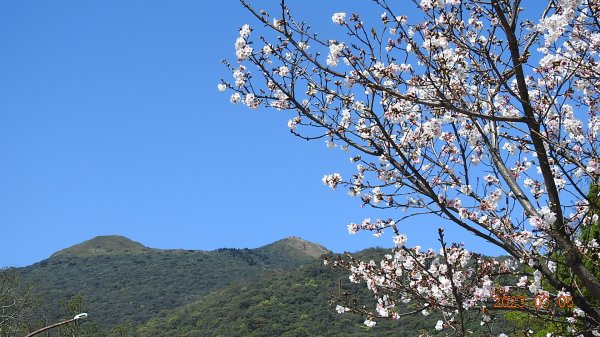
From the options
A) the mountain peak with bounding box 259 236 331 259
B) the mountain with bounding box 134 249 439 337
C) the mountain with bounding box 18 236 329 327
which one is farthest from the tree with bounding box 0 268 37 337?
the mountain peak with bounding box 259 236 331 259

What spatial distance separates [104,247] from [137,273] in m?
34.4

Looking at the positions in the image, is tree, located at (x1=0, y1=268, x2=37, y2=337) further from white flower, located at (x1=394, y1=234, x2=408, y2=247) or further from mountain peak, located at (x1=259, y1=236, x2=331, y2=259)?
mountain peak, located at (x1=259, y1=236, x2=331, y2=259)

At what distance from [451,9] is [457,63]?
Result: 693 mm

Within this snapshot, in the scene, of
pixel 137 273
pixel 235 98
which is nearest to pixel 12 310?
pixel 235 98

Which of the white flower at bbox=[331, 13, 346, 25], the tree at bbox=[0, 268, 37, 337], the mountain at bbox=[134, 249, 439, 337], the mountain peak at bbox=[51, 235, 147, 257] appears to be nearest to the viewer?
the white flower at bbox=[331, 13, 346, 25]

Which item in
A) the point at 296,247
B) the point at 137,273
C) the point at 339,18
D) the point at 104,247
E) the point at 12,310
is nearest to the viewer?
the point at 339,18

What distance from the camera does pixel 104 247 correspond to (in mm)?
138250

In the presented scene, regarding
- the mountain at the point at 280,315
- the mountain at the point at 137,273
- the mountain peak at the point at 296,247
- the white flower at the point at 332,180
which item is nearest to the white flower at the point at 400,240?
the white flower at the point at 332,180

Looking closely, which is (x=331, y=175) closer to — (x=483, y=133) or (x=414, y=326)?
(x=483, y=133)

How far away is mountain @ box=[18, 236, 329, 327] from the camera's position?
8525 centimetres

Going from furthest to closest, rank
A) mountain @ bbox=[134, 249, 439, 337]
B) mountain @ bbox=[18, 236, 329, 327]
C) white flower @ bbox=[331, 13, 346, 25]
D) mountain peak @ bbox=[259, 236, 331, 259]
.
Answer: mountain peak @ bbox=[259, 236, 331, 259], mountain @ bbox=[18, 236, 329, 327], mountain @ bbox=[134, 249, 439, 337], white flower @ bbox=[331, 13, 346, 25]

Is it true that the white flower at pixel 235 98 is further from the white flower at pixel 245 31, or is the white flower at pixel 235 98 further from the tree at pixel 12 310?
the tree at pixel 12 310

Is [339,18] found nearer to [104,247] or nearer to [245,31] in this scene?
[245,31]

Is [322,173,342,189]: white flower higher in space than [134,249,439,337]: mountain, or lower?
lower
